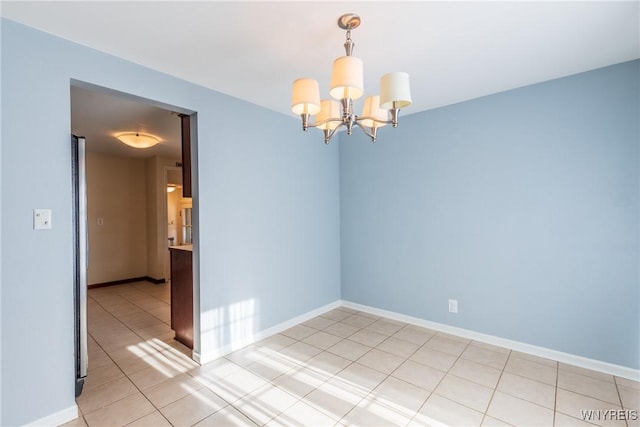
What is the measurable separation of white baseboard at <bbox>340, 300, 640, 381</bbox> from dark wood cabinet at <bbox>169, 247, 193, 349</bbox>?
2.10 meters

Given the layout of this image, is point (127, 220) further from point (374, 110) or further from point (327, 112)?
point (374, 110)

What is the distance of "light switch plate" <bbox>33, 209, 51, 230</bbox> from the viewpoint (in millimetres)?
1742

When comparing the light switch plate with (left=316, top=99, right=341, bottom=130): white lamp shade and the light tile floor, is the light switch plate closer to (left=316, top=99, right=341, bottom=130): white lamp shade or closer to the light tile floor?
the light tile floor

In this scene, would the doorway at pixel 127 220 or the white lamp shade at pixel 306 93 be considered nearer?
the white lamp shade at pixel 306 93

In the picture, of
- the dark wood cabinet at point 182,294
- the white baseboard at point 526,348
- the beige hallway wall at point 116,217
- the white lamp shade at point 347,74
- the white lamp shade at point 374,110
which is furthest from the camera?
the beige hallway wall at point 116,217

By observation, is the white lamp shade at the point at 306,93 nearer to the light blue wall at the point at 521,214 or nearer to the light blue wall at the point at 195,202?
the light blue wall at the point at 195,202

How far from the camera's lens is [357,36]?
73.9 inches

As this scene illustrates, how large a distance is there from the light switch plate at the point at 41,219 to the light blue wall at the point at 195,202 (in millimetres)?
30

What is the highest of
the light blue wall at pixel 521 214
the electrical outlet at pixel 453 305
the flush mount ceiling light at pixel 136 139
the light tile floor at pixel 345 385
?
the flush mount ceiling light at pixel 136 139

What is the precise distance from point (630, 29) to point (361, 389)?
290 cm

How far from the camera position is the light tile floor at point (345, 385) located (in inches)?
73.1

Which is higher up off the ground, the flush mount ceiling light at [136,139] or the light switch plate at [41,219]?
the flush mount ceiling light at [136,139]

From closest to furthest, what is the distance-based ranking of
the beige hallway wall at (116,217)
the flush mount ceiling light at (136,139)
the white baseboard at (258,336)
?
the white baseboard at (258,336)
the flush mount ceiling light at (136,139)
the beige hallway wall at (116,217)

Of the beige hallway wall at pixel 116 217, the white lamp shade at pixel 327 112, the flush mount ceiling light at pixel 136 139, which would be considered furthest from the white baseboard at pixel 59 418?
the beige hallway wall at pixel 116 217
